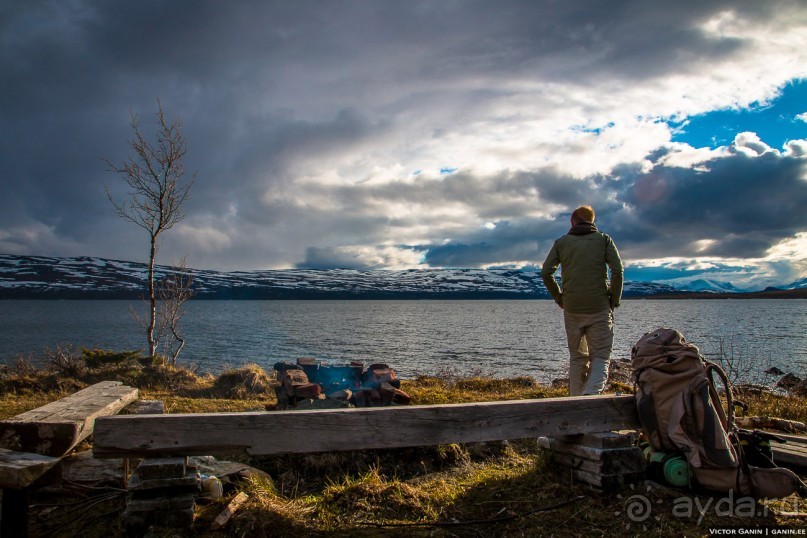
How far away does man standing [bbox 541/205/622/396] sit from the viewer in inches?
269

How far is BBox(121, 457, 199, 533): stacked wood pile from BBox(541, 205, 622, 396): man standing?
5166mm

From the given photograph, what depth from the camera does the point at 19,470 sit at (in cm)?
334

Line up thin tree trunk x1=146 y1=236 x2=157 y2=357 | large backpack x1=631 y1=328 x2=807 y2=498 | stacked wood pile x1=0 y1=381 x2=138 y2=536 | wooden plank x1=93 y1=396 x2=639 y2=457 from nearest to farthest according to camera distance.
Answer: stacked wood pile x1=0 y1=381 x2=138 y2=536
wooden plank x1=93 y1=396 x2=639 y2=457
large backpack x1=631 y1=328 x2=807 y2=498
thin tree trunk x1=146 y1=236 x2=157 y2=357

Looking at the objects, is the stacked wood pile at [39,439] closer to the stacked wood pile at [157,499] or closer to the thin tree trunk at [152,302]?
the stacked wood pile at [157,499]

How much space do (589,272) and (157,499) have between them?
572 cm

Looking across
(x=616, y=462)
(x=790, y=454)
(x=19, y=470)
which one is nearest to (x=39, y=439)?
(x=19, y=470)

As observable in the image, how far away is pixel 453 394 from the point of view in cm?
1087

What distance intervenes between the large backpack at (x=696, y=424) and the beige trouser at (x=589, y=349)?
2.10 metres

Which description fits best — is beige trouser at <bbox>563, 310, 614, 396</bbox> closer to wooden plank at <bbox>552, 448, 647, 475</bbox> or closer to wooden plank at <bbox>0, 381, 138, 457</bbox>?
wooden plank at <bbox>552, 448, 647, 475</bbox>

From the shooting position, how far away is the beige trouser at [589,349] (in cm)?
677

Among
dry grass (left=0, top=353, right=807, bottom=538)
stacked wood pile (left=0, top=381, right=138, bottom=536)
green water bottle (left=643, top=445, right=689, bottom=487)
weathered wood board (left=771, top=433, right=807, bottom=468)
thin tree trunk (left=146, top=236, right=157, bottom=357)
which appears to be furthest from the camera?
thin tree trunk (left=146, top=236, right=157, bottom=357)

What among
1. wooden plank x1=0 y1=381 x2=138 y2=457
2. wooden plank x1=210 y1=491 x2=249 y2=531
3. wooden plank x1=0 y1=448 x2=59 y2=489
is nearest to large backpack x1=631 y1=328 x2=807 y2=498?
wooden plank x1=210 y1=491 x2=249 y2=531

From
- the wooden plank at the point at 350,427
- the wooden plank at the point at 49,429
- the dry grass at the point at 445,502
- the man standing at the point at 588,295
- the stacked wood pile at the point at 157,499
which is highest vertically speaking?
the man standing at the point at 588,295

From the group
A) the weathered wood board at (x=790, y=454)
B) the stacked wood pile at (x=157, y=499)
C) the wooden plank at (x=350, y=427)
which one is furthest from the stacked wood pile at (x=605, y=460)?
the stacked wood pile at (x=157, y=499)
